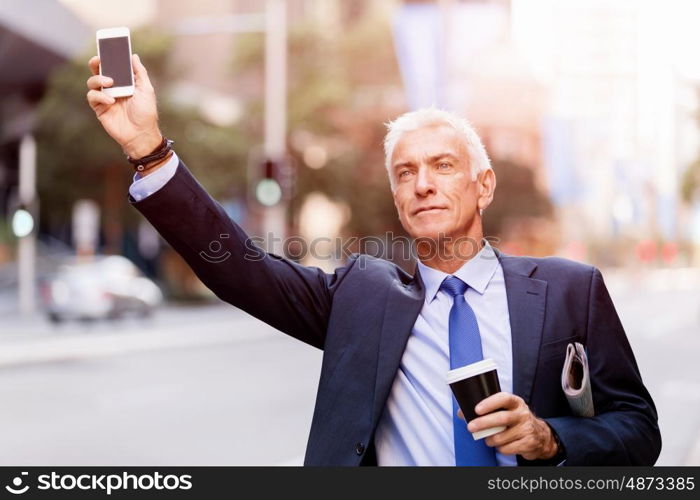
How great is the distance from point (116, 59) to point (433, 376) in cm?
91

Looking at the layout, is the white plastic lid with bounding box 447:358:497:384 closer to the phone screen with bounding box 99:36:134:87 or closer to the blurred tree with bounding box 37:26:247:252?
the phone screen with bounding box 99:36:134:87

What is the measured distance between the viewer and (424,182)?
204 cm

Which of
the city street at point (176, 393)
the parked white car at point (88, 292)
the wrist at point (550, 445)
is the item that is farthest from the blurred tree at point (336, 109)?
the wrist at point (550, 445)

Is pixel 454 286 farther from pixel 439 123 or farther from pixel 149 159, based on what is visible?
pixel 149 159

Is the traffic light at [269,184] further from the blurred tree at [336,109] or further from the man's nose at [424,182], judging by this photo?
the man's nose at [424,182]

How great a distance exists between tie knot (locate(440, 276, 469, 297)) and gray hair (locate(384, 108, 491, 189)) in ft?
0.77

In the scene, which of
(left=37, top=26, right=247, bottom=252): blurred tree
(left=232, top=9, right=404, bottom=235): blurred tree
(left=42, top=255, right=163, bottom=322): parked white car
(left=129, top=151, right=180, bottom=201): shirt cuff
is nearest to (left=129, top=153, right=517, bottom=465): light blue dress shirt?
(left=129, top=151, right=180, bottom=201): shirt cuff

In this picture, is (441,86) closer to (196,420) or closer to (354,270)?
(196,420)

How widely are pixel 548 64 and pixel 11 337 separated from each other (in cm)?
5595

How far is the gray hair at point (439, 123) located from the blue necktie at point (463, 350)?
0.27m

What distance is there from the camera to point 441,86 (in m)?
22.2

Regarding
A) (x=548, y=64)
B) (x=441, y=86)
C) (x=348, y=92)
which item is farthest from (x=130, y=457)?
(x=548, y=64)

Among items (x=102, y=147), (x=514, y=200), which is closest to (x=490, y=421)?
(x=102, y=147)

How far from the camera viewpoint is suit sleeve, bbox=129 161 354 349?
1980 mm
